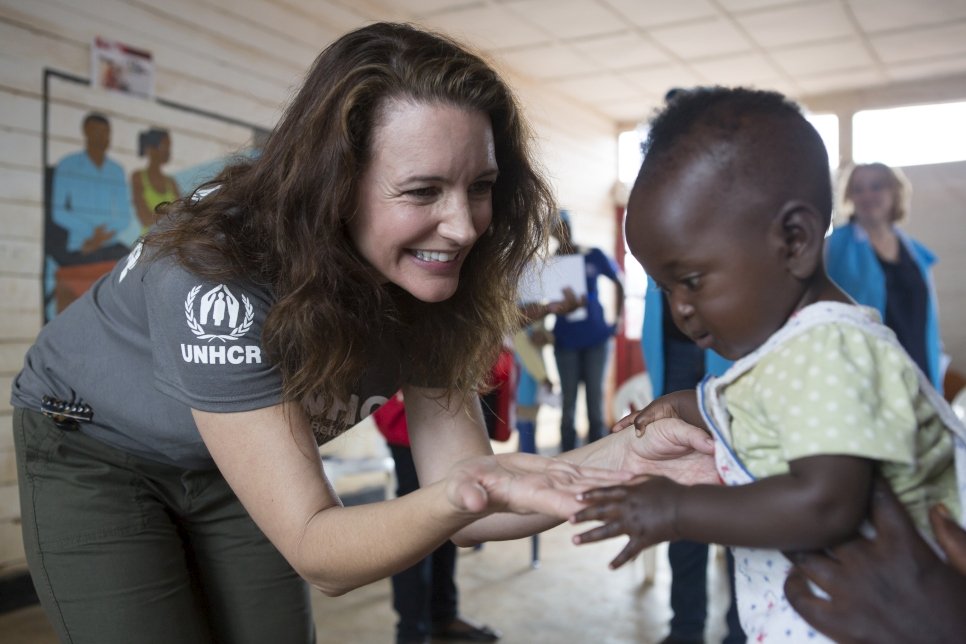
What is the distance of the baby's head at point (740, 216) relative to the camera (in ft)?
3.26

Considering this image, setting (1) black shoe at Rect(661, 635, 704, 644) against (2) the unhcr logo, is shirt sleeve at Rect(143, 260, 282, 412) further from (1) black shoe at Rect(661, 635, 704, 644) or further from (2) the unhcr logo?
(1) black shoe at Rect(661, 635, 704, 644)

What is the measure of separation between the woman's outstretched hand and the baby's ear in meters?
0.31

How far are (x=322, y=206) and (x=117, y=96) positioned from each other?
2.99m

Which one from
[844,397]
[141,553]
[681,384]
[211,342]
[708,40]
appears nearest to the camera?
[844,397]

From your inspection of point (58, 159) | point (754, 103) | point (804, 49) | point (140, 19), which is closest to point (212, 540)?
point (754, 103)

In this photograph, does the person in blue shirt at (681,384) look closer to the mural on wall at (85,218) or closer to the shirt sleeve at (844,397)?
the shirt sleeve at (844,397)

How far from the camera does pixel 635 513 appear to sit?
0.90 meters

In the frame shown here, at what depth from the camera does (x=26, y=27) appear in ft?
11.3

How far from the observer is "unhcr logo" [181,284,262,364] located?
1249 mm

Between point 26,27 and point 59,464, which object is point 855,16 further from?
point 59,464

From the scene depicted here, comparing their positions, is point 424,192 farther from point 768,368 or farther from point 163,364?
point 768,368

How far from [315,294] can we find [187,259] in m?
0.19

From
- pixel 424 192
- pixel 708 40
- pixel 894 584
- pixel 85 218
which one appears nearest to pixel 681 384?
pixel 424 192

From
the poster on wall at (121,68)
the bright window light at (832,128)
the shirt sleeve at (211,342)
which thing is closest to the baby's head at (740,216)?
the shirt sleeve at (211,342)
